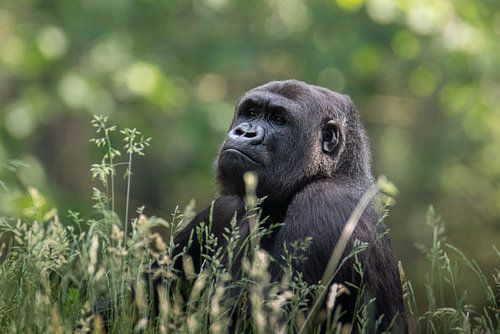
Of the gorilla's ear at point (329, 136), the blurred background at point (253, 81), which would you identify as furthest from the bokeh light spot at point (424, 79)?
the gorilla's ear at point (329, 136)

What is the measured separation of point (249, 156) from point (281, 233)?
63cm

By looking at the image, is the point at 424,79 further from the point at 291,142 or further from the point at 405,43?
the point at 291,142

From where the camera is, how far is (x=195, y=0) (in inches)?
509

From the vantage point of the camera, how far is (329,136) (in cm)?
544

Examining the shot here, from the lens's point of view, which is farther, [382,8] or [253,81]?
[253,81]

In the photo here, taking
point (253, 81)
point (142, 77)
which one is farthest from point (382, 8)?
point (253, 81)

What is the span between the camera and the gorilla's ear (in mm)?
5359

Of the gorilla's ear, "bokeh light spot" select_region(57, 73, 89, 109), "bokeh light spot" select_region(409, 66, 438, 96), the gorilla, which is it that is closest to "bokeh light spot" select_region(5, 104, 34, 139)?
"bokeh light spot" select_region(57, 73, 89, 109)

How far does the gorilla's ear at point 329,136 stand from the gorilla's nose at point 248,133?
0.38 m

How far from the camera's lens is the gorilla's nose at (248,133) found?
5.17 m

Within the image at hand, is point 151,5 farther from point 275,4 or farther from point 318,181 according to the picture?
point 318,181

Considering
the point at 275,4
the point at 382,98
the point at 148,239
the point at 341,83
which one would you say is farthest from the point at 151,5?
the point at 148,239

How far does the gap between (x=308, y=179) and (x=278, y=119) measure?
1.35 feet

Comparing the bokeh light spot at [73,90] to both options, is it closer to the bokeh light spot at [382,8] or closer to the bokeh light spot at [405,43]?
the bokeh light spot at [405,43]
